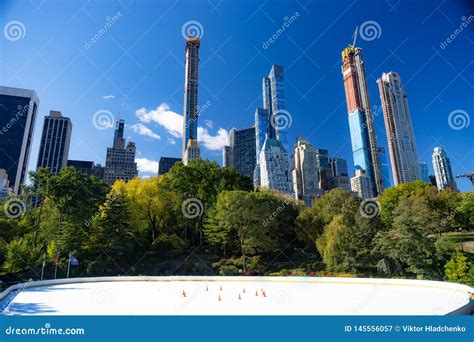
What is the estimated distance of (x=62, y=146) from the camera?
8900 cm

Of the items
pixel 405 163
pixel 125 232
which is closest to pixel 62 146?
pixel 125 232

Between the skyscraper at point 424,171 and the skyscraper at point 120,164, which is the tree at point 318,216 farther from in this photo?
the skyscraper at point 424,171

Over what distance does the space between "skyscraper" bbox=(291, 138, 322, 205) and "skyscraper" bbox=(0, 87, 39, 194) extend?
82.9 metres

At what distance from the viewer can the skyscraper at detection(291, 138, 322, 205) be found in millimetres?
119625

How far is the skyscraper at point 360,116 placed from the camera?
130m

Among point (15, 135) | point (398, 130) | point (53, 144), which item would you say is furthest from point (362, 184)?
point (15, 135)

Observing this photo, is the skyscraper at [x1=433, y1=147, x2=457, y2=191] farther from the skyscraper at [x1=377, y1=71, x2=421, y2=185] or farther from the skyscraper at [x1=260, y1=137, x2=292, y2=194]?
the skyscraper at [x1=260, y1=137, x2=292, y2=194]

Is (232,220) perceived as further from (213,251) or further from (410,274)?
(410,274)

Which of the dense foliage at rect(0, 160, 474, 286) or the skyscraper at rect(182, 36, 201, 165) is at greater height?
the skyscraper at rect(182, 36, 201, 165)

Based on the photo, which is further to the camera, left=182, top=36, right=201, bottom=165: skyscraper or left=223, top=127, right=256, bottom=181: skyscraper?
left=223, top=127, right=256, bottom=181: skyscraper

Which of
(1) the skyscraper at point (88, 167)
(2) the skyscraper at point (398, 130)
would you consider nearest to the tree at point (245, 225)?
(1) the skyscraper at point (88, 167)

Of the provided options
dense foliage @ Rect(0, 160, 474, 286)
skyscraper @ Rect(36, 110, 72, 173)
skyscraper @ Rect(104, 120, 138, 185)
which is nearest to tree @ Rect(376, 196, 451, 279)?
dense foliage @ Rect(0, 160, 474, 286)
